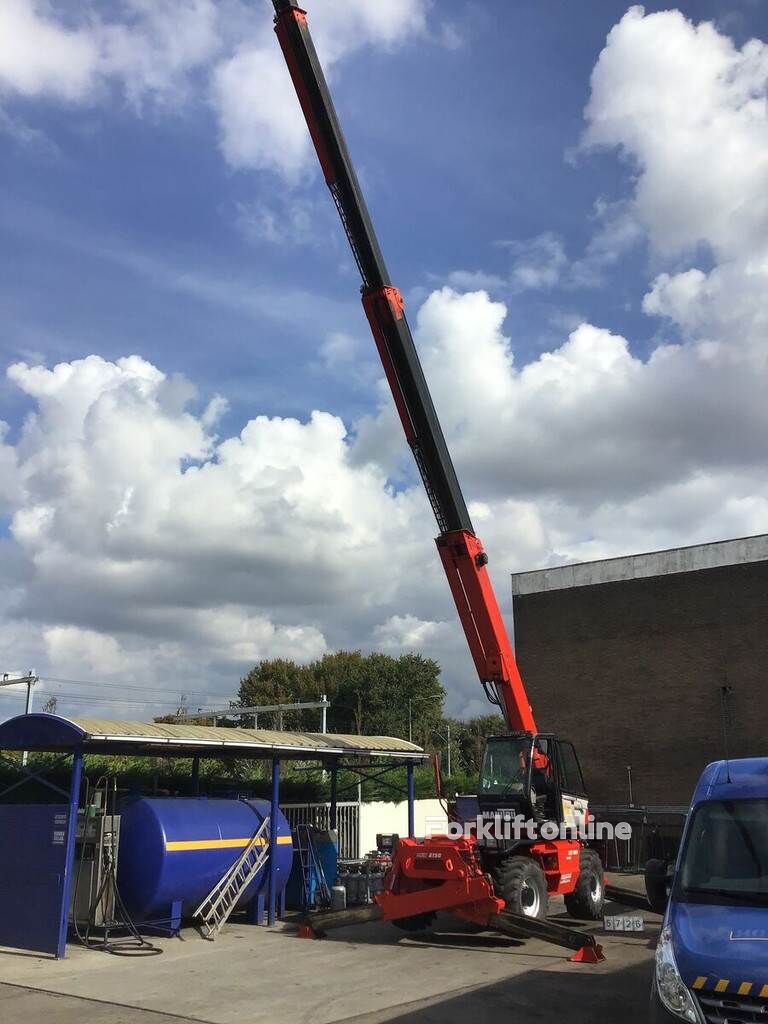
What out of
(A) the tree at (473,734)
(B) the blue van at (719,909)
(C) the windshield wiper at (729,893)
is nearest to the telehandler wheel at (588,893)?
(B) the blue van at (719,909)

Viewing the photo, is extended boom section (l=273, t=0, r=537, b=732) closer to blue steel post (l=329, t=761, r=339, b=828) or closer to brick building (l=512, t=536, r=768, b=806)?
blue steel post (l=329, t=761, r=339, b=828)

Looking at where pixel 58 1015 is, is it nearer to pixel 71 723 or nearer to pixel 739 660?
pixel 71 723

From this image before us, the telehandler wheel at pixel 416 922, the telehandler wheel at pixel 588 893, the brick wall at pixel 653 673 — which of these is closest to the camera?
the telehandler wheel at pixel 416 922

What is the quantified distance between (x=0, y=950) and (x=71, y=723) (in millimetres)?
3763

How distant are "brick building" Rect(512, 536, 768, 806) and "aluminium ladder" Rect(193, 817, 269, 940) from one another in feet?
58.0

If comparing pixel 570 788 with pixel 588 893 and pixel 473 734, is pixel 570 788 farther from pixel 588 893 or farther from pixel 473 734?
pixel 473 734

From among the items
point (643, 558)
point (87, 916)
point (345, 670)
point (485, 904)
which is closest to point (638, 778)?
point (643, 558)

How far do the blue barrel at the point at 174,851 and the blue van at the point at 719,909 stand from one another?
9.80 m

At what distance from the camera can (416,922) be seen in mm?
14812

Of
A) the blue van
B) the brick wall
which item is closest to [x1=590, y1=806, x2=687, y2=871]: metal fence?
the brick wall

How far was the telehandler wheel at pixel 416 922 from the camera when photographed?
14.7m

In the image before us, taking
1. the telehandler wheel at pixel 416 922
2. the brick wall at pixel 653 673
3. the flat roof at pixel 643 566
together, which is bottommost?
the telehandler wheel at pixel 416 922

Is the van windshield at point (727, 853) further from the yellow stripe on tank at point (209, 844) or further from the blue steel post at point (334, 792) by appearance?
the blue steel post at point (334, 792)

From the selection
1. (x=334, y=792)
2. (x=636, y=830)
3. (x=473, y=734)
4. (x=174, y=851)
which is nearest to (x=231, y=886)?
(x=174, y=851)
